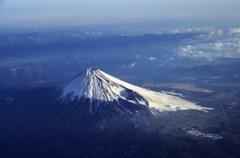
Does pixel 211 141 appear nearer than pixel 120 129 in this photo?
→ Yes

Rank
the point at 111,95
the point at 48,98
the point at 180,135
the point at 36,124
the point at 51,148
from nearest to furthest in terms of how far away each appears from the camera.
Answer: the point at 51,148, the point at 180,135, the point at 36,124, the point at 111,95, the point at 48,98

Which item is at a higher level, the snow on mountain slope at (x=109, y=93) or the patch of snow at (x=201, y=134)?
the snow on mountain slope at (x=109, y=93)

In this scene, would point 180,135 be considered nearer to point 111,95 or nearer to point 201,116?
point 201,116

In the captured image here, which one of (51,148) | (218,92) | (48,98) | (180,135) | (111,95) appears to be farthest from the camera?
(218,92)

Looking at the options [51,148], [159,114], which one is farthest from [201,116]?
[51,148]

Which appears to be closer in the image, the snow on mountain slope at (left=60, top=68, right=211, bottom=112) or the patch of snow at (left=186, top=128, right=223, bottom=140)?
the patch of snow at (left=186, top=128, right=223, bottom=140)

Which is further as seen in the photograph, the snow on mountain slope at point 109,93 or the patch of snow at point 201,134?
the snow on mountain slope at point 109,93

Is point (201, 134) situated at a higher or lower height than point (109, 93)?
lower

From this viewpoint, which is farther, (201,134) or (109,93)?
(109,93)
